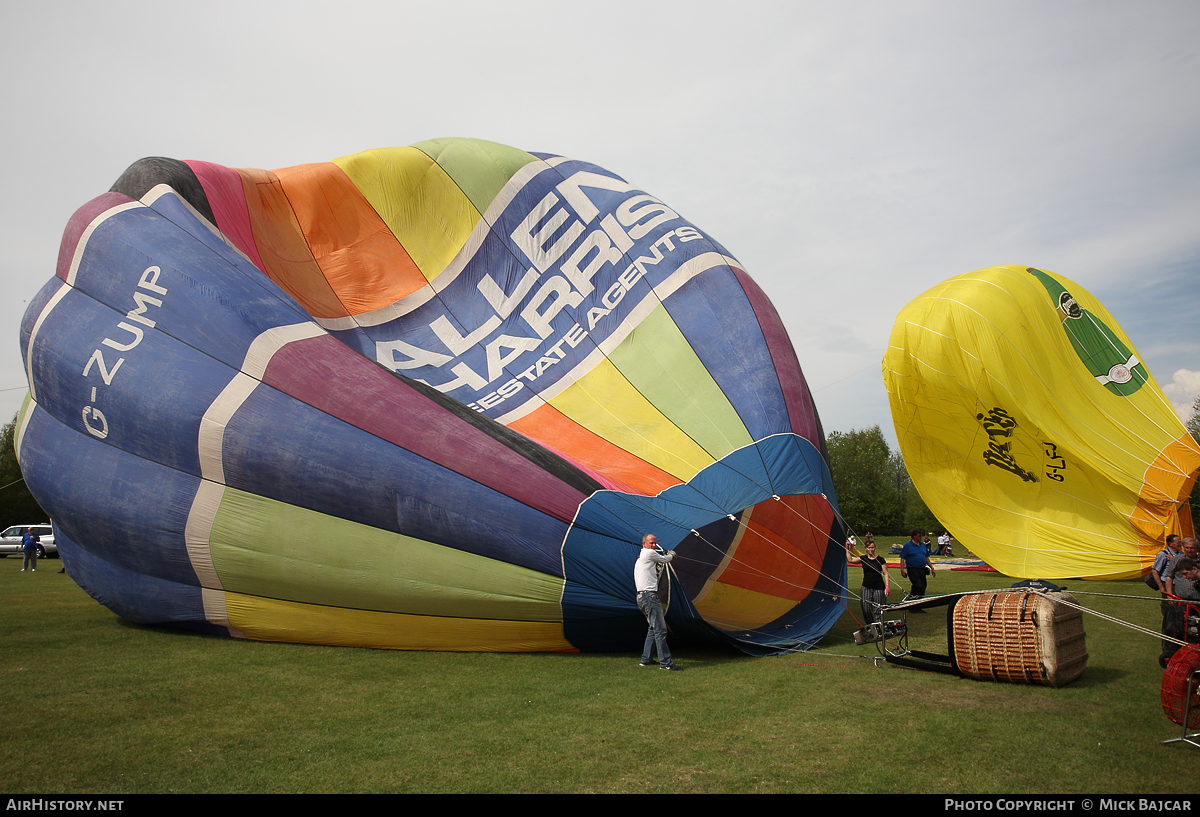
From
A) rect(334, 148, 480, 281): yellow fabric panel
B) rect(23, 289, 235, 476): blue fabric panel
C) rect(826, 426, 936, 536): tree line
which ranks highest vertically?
rect(334, 148, 480, 281): yellow fabric panel

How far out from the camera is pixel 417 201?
32.5 feet

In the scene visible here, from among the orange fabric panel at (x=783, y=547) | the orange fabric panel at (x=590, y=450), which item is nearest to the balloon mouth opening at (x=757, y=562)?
the orange fabric panel at (x=783, y=547)

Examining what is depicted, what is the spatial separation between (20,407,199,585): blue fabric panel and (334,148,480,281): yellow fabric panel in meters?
4.10

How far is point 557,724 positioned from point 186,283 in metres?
5.18

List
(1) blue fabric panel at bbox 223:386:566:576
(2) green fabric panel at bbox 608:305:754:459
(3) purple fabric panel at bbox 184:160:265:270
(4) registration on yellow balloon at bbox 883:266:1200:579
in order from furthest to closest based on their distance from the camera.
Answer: (4) registration on yellow balloon at bbox 883:266:1200:579
(3) purple fabric panel at bbox 184:160:265:270
(2) green fabric panel at bbox 608:305:754:459
(1) blue fabric panel at bbox 223:386:566:576

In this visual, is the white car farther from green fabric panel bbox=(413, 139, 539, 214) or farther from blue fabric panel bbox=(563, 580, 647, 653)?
blue fabric panel bbox=(563, 580, 647, 653)

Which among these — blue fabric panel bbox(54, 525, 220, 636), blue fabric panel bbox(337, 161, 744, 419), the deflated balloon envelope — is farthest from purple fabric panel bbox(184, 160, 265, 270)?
blue fabric panel bbox(54, 525, 220, 636)

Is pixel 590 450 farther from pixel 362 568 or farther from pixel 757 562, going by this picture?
pixel 362 568

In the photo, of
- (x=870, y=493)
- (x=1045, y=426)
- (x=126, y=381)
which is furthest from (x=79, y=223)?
(x=870, y=493)

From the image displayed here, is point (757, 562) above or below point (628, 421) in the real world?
below

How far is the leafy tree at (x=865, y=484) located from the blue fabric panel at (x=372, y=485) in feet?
90.9

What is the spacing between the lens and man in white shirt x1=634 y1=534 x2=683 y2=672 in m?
6.04

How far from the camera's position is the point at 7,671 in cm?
591

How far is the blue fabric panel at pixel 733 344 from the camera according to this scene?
770cm
